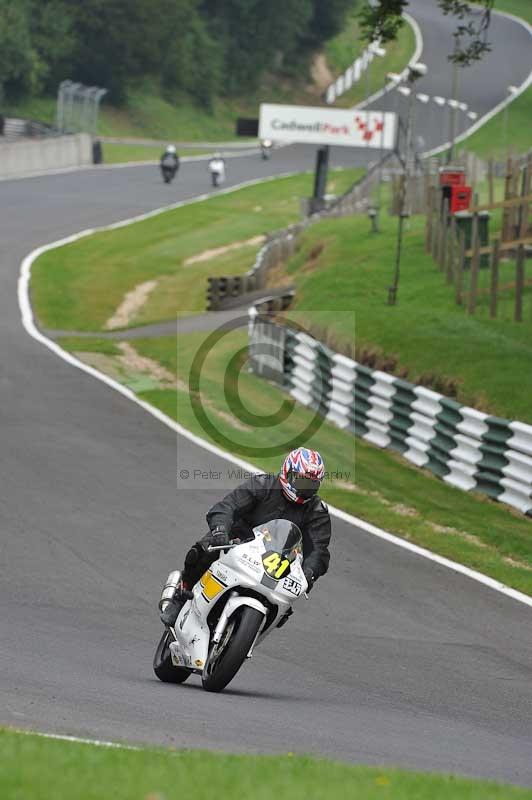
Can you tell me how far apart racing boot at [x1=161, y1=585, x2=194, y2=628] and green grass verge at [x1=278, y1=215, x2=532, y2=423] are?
10.2 m

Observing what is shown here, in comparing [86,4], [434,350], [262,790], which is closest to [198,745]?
[262,790]

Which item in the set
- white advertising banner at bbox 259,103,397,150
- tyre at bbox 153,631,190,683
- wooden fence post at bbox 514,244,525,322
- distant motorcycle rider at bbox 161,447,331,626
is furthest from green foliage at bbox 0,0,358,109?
tyre at bbox 153,631,190,683

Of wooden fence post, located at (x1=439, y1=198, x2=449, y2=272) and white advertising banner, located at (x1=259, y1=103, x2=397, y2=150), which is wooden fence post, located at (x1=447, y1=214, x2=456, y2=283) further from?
white advertising banner, located at (x1=259, y1=103, x2=397, y2=150)

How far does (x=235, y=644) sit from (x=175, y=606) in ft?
3.11

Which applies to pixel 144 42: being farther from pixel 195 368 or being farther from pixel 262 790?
pixel 262 790

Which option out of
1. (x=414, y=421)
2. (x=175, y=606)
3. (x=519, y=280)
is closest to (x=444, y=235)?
(x=519, y=280)

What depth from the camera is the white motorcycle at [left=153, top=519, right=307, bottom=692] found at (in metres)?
8.87

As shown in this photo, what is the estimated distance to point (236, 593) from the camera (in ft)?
29.6

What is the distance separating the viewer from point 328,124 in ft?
169

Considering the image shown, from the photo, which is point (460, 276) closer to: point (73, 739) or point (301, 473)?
point (301, 473)

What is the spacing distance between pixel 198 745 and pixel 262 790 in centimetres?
126

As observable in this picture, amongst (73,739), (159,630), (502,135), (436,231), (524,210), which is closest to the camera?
(73,739)

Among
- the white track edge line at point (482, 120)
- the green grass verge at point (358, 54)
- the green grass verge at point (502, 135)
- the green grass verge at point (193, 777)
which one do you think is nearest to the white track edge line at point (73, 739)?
the green grass verge at point (193, 777)

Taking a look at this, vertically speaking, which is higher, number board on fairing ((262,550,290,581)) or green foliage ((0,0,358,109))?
green foliage ((0,0,358,109))
